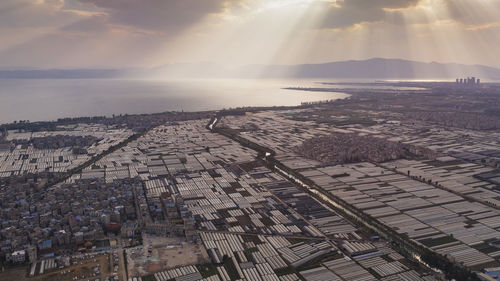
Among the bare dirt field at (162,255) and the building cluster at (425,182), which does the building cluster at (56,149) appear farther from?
the building cluster at (425,182)

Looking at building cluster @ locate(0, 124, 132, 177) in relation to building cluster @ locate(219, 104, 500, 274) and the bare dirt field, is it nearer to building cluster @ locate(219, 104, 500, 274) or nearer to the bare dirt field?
the bare dirt field

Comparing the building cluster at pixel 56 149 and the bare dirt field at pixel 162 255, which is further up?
the building cluster at pixel 56 149

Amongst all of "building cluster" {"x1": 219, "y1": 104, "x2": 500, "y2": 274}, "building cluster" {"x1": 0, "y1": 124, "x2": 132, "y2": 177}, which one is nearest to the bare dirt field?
"building cluster" {"x1": 219, "y1": 104, "x2": 500, "y2": 274}

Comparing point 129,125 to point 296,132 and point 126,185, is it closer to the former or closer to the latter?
point 296,132

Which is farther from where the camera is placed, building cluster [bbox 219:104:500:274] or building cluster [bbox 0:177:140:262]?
building cluster [bbox 219:104:500:274]

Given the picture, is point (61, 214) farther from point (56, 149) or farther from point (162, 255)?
point (56, 149)

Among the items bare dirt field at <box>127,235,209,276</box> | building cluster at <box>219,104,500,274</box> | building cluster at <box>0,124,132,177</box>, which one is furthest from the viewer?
building cluster at <box>0,124,132,177</box>

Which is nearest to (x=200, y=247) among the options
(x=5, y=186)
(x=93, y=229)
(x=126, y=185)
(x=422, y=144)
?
(x=93, y=229)

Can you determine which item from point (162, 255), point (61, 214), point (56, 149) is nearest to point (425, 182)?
point (162, 255)

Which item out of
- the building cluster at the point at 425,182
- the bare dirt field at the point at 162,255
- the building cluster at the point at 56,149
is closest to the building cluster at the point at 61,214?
the bare dirt field at the point at 162,255

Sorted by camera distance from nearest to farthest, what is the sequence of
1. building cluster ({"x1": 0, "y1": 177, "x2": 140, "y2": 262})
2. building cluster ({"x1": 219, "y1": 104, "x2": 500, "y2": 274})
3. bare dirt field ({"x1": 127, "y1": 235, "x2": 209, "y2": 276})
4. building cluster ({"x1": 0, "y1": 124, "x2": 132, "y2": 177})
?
bare dirt field ({"x1": 127, "y1": 235, "x2": 209, "y2": 276}) → building cluster ({"x1": 0, "y1": 177, "x2": 140, "y2": 262}) → building cluster ({"x1": 219, "y1": 104, "x2": 500, "y2": 274}) → building cluster ({"x1": 0, "y1": 124, "x2": 132, "y2": 177})

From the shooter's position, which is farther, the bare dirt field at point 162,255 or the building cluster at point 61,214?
the building cluster at point 61,214
